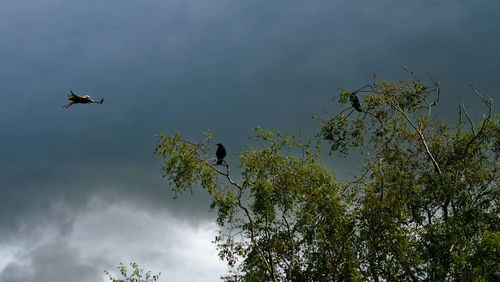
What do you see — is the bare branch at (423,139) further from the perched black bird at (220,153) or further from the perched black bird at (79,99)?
the perched black bird at (79,99)

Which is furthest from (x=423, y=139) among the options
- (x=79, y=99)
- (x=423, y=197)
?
(x=79, y=99)

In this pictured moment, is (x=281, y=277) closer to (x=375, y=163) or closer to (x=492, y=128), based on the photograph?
(x=375, y=163)

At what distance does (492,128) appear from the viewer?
21.5 m

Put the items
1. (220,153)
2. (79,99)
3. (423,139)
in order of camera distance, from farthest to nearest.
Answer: (423,139) → (220,153) → (79,99)

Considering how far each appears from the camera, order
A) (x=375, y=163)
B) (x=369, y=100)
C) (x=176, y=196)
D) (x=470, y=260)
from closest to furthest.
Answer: (x=470, y=260)
(x=176, y=196)
(x=375, y=163)
(x=369, y=100)

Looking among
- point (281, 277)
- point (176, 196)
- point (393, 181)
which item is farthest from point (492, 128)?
point (176, 196)

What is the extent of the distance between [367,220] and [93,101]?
31.4 feet

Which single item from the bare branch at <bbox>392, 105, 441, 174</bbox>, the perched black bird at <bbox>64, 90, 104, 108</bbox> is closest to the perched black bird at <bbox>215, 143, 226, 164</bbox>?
the perched black bird at <bbox>64, 90, 104, 108</bbox>

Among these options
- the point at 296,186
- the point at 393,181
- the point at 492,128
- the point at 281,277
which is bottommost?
the point at 281,277

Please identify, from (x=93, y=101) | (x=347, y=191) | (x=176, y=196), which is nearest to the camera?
(x=93, y=101)

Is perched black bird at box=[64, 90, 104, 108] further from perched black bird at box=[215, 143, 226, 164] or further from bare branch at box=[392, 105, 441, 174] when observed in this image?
bare branch at box=[392, 105, 441, 174]

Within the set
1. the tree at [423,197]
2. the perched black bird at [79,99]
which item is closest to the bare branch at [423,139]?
the tree at [423,197]

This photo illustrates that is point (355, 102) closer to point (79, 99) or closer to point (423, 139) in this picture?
point (423, 139)

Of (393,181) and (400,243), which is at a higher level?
(393,181)
